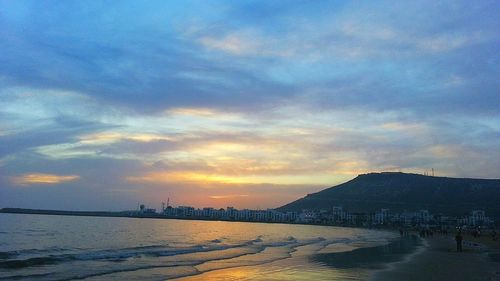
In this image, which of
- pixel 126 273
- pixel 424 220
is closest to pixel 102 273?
pixel 126 273

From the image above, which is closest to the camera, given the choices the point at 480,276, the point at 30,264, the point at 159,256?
A: the point at 480,276

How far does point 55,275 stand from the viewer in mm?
22438

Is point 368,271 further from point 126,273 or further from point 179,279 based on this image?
point 126,273

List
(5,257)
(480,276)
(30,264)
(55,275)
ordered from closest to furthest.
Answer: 1. (480,276)
2. (55,275)
3. (30,264)
4. (5,257)

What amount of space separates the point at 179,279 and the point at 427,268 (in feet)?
45.8

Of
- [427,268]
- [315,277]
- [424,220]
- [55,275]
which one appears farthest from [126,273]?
[424,220]

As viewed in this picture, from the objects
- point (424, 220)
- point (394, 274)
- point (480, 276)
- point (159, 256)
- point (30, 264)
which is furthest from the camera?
point (424, 220)

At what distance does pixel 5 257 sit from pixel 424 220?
18877 centimetres

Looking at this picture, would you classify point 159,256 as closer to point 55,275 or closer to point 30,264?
point 30,264

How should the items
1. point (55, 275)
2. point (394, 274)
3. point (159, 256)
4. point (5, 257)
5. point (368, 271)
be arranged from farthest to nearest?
point (159, 256) < point (5, 257) < point (368, 271) < point (394, 274) < point (55, 275)

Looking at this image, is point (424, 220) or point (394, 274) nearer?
point (394, 274)

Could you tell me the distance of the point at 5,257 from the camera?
1224 inches

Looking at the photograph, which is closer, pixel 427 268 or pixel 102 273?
pixel 102 273

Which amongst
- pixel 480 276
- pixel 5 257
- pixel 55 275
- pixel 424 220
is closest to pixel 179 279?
pixel 55 275
